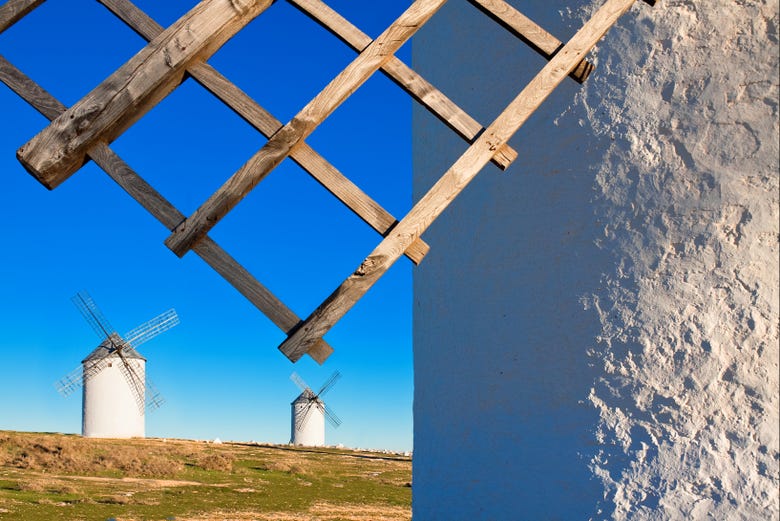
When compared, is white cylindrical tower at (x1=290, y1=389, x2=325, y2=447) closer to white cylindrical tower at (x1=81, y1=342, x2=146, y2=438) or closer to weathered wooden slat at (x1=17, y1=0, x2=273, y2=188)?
white cylindrical tower at (x1=81, y1=342, x2=146, y2=438)

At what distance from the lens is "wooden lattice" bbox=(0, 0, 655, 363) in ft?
9.97

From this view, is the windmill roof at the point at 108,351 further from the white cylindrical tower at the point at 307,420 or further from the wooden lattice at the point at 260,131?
the wooden lattice at the point at 260,131

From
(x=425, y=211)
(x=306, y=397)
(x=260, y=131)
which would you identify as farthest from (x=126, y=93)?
(x=306, y=397)

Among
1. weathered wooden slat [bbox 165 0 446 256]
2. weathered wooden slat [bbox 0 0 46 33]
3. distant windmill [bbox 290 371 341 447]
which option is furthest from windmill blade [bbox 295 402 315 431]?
weathered wooden slat [bbox 165 0 446 256]

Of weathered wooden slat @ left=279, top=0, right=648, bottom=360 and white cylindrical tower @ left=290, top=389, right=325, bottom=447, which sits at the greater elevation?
white cylindrical tower @ left=290, top=389, right=325, bottom=447

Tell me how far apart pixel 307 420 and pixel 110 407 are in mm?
12474

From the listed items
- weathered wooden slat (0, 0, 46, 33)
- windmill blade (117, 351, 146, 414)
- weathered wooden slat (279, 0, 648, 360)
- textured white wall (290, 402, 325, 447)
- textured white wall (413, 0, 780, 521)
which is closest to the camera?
weathered wooden slat (279, 0, 648, 360)

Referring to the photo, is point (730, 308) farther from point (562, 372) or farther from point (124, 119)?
point (124, 119)

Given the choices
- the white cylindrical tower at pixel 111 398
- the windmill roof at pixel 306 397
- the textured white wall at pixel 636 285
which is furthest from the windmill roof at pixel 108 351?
the textured white wall at pixel 636 285

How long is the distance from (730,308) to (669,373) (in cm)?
41

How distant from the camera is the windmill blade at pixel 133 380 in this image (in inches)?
1244

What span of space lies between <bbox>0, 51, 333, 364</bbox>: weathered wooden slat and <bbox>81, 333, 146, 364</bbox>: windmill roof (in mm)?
30115

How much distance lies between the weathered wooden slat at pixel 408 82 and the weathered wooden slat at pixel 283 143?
7 cm

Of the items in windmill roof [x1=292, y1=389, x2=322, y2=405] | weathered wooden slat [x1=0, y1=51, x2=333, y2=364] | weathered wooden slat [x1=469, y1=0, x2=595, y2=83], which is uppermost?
windmill roof [x1=292, y1=389, x2=322, y2=405]
